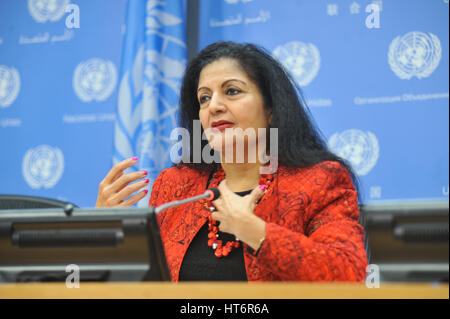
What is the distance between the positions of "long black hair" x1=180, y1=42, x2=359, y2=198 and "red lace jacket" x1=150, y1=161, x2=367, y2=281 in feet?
0.18

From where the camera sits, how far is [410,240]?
0.70 meters

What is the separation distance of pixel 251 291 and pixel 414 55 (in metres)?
2.00

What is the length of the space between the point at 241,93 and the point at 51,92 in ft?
5.82

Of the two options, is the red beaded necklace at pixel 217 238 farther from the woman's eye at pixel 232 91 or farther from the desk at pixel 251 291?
the desk at pixel 251 291

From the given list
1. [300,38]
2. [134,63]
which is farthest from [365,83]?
[134,63]

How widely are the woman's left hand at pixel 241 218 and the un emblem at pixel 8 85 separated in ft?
7.54

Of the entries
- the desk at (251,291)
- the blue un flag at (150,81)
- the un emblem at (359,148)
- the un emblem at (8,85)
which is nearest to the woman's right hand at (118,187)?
the desk at (251,291)

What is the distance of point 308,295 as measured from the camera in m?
0.61

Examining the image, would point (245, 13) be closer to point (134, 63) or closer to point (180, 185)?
point (134, 63)

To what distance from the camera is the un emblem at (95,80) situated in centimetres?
279

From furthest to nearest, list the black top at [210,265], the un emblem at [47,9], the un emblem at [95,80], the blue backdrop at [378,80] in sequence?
the un emblem at [47,9] → the un emblem at [95,80] → the blue backdrop at [378,80] → the black top at [210,265]

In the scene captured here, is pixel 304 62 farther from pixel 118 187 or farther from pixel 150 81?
pixel 118 187

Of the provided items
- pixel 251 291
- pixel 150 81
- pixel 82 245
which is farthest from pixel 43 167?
pixel 251 291

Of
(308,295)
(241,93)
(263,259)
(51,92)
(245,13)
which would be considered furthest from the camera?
(51,92)
